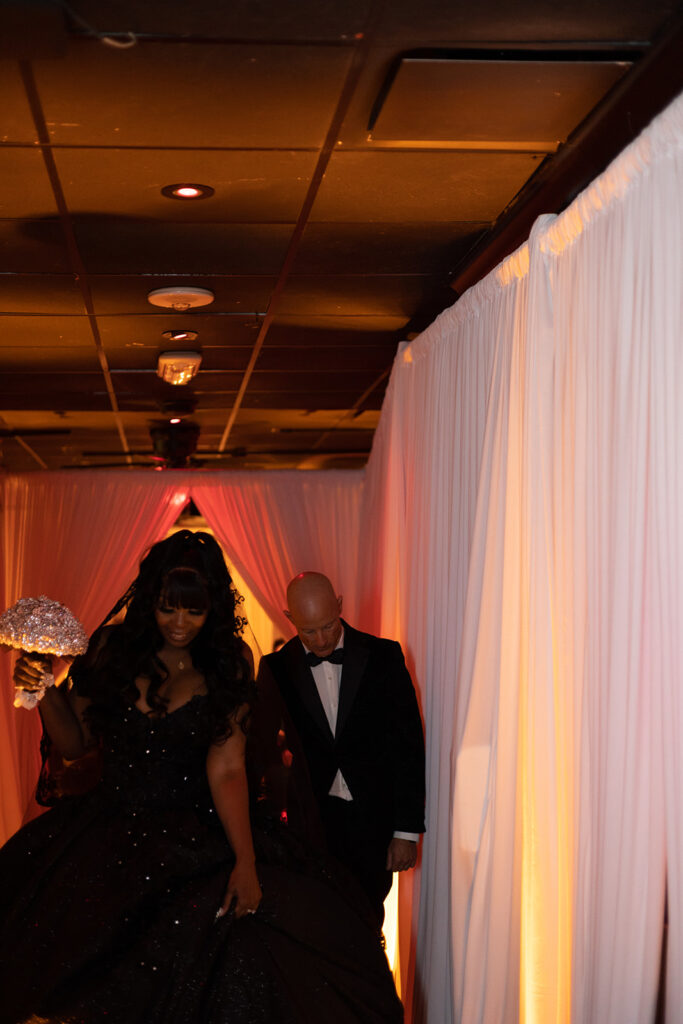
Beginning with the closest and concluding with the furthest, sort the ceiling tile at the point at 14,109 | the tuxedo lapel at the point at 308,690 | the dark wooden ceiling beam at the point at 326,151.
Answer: the dark wooden ceiling beam at the point at 326,151, the ceiling tile at the point at 14,109, the tuxedo lapel at the point at 308,690

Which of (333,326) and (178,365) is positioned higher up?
(333,326)

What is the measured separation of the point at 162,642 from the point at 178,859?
63 centimetres

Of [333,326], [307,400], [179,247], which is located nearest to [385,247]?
[179,247]

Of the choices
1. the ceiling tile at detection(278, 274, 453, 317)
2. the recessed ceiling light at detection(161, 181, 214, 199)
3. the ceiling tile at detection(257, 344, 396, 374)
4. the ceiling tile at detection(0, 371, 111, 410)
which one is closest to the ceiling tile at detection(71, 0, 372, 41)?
the recessed ceiling light at detection(161, 181, 214, 199)

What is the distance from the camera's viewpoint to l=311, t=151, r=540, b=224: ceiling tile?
3184mm

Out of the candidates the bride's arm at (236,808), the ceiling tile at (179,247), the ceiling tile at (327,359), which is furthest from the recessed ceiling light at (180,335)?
the bride's arm at (236,808)

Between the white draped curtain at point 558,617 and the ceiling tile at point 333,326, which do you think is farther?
the ceiling tile at point 333,326

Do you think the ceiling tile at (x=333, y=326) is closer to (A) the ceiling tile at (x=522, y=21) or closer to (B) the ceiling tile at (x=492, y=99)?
(B) the ceiling tile at (x=492, y=99)

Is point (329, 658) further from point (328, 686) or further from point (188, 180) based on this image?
point (188, 180)

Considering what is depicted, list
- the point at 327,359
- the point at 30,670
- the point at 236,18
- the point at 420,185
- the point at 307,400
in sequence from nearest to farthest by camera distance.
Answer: the point at 236,18 → the point at 30,670 → the point at 420,185 → the point at 327,359 → the point at 307,400

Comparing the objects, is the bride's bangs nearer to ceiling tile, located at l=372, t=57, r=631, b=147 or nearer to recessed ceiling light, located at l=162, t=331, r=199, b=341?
ceiling tile, located at l=372, t=57, r=631, b=147

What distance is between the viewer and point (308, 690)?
13.5ft

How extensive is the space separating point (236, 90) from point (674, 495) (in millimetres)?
1470

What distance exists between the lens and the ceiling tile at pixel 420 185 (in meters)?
3.18
